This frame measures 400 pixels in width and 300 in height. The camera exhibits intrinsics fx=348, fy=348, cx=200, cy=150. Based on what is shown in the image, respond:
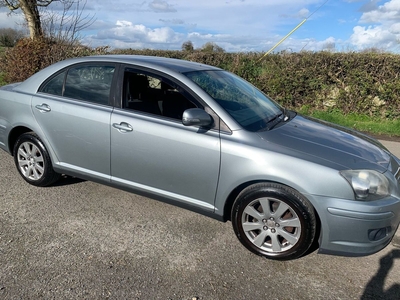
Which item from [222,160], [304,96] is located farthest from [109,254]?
[304,96]

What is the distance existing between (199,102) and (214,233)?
128 centimetres

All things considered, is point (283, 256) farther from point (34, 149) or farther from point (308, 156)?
point (34, 149)

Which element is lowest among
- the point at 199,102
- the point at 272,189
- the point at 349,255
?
the point at 349,255

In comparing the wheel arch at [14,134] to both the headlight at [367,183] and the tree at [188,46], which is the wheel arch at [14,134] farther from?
the tree at [188,46]

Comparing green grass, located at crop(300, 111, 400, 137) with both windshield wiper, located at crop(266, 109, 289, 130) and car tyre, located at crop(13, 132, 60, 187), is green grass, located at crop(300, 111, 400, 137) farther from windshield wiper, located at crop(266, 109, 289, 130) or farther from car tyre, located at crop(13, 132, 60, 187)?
car tyre, located at crop(13, 132, 60, 187)

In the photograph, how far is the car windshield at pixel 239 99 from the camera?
3.32m

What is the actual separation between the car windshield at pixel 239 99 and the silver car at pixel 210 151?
0.7 inches

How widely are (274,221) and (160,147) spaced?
123 centimetres

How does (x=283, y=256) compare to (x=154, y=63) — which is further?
(x=154, y=63)

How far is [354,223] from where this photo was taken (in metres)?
2.71

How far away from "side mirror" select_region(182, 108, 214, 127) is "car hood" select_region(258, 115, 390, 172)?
0.50 meters

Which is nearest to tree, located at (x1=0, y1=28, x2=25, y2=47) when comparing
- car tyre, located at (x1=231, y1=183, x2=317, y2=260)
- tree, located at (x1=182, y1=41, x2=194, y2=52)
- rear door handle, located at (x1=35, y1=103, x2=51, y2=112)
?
tree, located at (x1=182, y1=41, x2=194, y2=52)

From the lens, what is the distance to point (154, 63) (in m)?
3.63

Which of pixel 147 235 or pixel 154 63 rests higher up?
pixel 154 63
